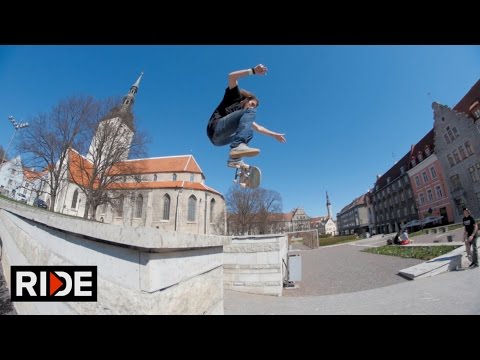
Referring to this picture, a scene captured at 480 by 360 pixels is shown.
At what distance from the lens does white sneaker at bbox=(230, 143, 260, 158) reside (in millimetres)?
2314

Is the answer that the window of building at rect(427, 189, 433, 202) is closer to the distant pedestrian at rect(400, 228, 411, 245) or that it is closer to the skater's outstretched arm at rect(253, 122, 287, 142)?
the skater's outstretched arm at rect(253, 122, 287, 142)

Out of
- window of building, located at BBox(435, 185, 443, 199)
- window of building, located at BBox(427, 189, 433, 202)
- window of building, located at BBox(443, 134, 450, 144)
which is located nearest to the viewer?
window of building, located at BBox(443, 134, 450, 144)

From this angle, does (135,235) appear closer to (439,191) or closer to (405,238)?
(439,191)

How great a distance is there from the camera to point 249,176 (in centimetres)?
284

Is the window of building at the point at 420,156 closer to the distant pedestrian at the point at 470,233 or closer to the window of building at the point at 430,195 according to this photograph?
the window of building at the point at 430,195

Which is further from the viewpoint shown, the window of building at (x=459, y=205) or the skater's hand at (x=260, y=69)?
the window of building at (x=459, y=205)

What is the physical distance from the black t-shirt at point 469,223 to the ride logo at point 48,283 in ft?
20.0

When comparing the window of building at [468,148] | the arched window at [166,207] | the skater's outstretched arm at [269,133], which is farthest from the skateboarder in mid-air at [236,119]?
the arched window at [166,207]

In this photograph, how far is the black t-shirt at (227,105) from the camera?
2.53 metres

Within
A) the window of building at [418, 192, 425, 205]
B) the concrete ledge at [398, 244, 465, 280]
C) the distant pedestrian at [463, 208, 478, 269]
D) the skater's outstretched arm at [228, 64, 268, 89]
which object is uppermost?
the skater's outstretched arm at [228, 64, 268, 89]

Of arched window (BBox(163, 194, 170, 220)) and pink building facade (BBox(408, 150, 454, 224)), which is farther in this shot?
arched window (BBox(163, 194, 170, 220))

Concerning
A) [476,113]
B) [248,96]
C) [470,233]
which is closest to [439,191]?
[470,233]

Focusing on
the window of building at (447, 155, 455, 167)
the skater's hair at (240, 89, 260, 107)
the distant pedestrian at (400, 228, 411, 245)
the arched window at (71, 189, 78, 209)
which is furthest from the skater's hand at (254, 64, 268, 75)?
the arched window at (71, 189, 78, 209)
